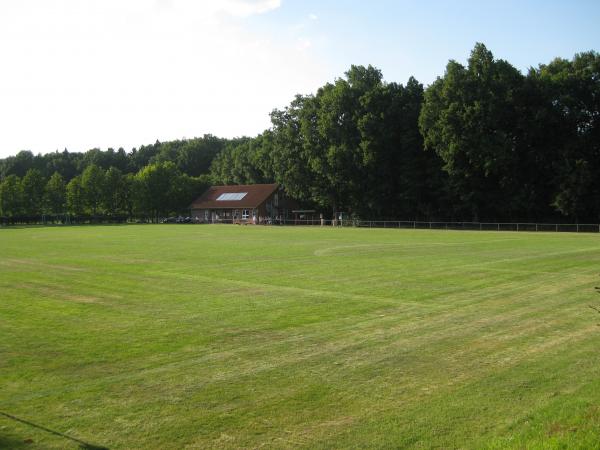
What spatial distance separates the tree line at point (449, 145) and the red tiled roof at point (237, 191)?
439 cm

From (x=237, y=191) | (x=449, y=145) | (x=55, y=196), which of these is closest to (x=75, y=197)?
(x=55, y=196)

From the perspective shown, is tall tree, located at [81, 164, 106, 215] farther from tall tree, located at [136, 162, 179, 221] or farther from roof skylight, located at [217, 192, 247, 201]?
roof skylight, located at [217, 192, 247, 201]

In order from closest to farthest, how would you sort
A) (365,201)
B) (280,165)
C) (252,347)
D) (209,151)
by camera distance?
(252,347) < (365,201) < (280,165) < (209,151)

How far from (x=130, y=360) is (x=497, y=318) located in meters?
8.08

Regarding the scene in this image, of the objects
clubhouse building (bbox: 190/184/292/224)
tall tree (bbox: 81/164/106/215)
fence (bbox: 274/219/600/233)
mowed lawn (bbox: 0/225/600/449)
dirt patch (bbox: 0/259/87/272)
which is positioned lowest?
mowed lawn (bbox: 0/225/600/449)

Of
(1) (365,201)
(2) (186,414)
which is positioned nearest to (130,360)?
(2) (186,414)

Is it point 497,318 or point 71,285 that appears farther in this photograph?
point 71,285

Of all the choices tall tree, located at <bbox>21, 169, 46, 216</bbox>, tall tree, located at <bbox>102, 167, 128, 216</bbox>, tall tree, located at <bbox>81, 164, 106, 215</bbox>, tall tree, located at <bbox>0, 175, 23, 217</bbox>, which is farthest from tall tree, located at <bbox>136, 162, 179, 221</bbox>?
tall tree, located at <bbox>0, 175, 23, 217</bbox>

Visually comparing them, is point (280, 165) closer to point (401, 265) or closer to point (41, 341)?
point (401, 265)

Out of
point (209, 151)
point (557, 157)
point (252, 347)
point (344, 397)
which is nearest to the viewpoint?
point (344, 397)

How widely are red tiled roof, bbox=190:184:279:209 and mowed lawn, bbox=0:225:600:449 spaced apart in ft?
269

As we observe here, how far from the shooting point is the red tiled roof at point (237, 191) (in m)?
101

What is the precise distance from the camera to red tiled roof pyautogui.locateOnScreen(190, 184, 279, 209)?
101000 millimetres

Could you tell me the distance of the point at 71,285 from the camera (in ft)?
59.6
